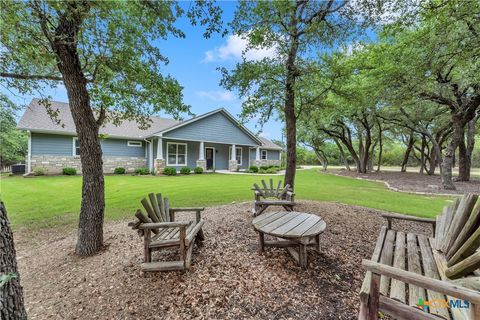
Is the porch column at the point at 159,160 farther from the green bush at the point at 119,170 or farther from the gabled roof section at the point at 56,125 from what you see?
the green bush at the point at 119,170

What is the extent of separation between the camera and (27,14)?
9.68 ft

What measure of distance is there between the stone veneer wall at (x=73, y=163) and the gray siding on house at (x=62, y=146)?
297mm

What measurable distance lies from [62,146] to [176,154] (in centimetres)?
747

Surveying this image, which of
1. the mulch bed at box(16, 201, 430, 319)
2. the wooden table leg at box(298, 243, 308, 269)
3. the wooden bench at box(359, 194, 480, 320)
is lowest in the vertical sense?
the mulch bed at box(16, 201, 430, 319)

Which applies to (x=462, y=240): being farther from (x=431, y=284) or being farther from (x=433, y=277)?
(x=431, y=284)

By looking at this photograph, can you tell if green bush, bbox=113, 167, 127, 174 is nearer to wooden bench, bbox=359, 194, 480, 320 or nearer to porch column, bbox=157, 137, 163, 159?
porch column, bbox=157, 137, 163, 159

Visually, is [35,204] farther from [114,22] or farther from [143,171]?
[143,171]

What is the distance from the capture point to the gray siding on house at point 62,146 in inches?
523

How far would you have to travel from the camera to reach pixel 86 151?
11.3 ft

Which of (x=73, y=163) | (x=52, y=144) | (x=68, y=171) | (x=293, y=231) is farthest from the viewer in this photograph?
(x=73, y=163)

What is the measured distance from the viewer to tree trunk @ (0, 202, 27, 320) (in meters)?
1.55

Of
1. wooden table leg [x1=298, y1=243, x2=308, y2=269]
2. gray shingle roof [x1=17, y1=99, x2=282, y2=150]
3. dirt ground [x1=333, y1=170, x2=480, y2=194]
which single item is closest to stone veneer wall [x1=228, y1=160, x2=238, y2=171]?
gray shingle roof [x1=17, y1=99, x2=282, y2=150]

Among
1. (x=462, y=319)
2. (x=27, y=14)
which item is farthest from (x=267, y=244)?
(x=27, y=14)

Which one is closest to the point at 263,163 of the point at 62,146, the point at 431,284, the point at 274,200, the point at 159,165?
the point at 159,165
